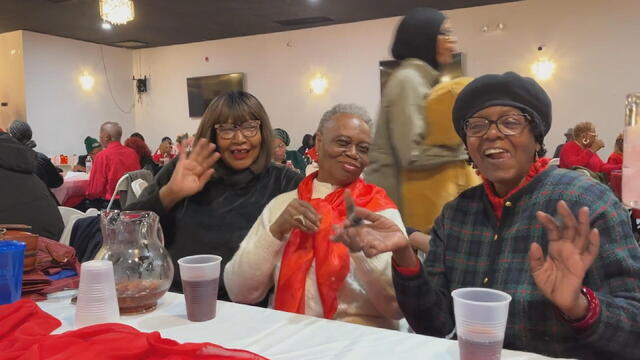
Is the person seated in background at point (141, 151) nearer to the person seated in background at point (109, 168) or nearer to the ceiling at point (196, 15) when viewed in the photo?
the person seated in background at point (109, 168)

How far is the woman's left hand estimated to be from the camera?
109cm

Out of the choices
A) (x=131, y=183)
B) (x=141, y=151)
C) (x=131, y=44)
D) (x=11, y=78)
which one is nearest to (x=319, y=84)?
(x=141, y=151)

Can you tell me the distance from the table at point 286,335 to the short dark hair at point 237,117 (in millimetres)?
926

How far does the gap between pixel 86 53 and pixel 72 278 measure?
9932mm

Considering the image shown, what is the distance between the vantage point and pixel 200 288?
132 cm

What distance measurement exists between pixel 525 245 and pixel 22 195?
255cm

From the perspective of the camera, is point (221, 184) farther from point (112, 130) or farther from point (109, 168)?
point (112, 130)

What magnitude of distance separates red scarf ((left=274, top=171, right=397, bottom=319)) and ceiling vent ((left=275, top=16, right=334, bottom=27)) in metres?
7.59

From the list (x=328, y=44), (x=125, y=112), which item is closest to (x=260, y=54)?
(x=328, y=44)

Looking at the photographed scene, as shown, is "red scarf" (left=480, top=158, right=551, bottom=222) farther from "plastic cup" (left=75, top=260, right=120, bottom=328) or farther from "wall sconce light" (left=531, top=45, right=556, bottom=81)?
"wall sconce light" (left=531, top=45, right=556, bottom=81)

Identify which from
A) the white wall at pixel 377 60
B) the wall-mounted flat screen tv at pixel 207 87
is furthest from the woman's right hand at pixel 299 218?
the wall-mounted flat screen tv at pixel 207 87

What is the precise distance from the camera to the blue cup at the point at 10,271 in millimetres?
1391

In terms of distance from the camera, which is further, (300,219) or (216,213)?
(216,213)

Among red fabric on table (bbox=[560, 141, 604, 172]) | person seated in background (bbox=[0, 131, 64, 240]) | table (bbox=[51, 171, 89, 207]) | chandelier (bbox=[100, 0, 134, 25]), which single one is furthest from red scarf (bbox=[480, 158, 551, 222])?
table (bbox=[51, 171, 89, 207])
